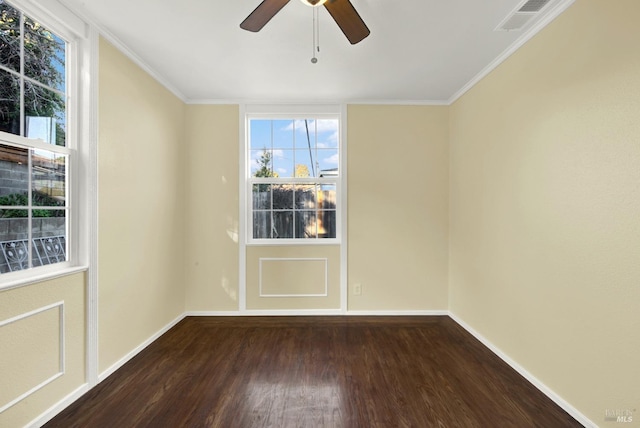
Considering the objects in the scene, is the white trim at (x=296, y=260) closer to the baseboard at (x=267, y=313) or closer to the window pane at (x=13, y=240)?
the baseboard at (x=267, y=313)

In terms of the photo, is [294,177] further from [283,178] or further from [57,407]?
Answer: [57,407]

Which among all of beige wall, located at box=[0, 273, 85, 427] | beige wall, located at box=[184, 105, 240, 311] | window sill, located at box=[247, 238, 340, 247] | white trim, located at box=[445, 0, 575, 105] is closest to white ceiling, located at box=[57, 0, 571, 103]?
white trim, located at box=[445, 0, 575, 105]

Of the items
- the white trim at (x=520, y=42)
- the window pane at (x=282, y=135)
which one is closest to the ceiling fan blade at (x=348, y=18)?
Result: the white trim at (x=520, y=42)

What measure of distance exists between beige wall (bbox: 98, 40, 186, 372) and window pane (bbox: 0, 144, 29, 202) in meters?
0.46

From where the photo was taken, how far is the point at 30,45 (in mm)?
1733

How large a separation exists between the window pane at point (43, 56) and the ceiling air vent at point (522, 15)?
3.03 meters

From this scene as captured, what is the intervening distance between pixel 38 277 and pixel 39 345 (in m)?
0.40

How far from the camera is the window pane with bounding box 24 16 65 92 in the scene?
1725 millimetres

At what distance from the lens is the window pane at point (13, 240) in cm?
158

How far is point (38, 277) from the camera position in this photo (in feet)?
5.53

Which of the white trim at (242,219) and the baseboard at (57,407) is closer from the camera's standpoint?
the baseboard at (57,407)

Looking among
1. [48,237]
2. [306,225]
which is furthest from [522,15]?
[48,237]

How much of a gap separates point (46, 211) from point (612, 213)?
3.32 m

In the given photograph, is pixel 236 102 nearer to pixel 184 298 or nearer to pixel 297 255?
pixel 297 255
